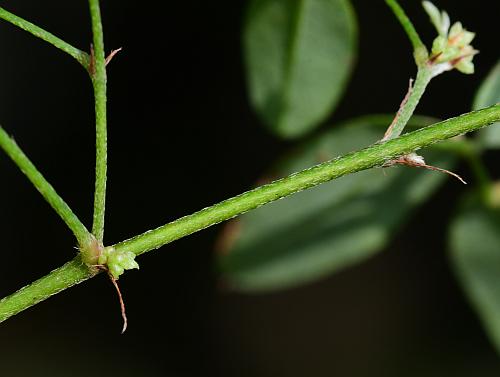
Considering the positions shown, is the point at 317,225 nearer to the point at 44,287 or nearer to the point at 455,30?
the point at 455,30

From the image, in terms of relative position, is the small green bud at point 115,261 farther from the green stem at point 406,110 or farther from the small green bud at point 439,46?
the small green bud at point 439,46

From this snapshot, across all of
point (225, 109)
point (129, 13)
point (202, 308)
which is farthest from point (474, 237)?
point (202, 308)

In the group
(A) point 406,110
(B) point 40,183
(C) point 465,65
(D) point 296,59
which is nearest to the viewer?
(B) point 40,183

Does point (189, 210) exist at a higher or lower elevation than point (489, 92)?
higher

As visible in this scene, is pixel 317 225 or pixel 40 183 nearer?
pixel 40 183

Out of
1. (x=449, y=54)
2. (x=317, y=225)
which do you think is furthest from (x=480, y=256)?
(x=449, y=54)

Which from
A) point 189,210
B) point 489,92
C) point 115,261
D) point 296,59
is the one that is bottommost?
point 115,261

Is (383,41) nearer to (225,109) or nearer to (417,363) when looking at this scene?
(225,109)
